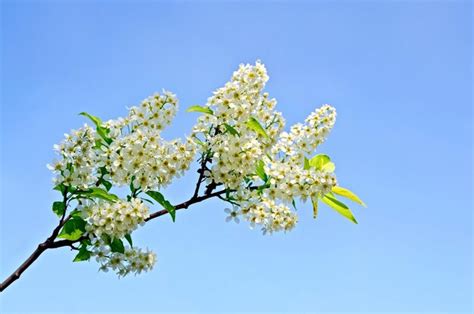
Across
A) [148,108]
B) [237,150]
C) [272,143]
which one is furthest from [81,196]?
[272,143]

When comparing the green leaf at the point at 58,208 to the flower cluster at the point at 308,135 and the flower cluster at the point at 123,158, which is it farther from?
the flower cluster at the point at 308,135

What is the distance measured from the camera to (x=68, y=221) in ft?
9.40

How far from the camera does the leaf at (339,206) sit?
3.22m

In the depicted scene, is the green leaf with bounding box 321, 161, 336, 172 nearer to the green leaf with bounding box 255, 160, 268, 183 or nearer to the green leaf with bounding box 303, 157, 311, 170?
the green leaf with bounding box 303, 157, 311, 170

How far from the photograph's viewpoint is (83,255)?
2926 mm

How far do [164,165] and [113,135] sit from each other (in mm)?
332

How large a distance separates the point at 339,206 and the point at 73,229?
1383mm

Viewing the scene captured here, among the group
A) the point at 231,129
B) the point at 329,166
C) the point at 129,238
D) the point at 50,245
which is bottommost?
the point at 50,245

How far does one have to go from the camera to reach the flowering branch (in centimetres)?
279

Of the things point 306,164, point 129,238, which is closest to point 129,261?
point 129,238

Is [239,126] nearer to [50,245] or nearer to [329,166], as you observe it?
[329,166]

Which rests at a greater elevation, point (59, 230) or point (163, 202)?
point (163, 202)

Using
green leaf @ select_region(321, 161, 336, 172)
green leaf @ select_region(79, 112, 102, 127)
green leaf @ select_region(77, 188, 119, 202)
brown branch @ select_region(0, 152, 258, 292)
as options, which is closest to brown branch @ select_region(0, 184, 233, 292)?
brown branch @ select_region(0, 152, 258, 292)

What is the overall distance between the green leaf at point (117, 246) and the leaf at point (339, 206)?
1.11m
